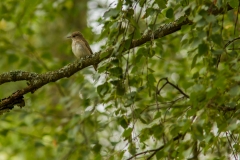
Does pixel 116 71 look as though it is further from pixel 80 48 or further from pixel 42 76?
pixel 80 48

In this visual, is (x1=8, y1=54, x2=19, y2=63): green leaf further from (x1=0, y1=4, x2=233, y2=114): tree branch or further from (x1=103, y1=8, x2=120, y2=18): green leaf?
(x1=103, y1=8, x2=120, y2=18): green leaf

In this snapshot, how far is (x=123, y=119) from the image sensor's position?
362 centimetres

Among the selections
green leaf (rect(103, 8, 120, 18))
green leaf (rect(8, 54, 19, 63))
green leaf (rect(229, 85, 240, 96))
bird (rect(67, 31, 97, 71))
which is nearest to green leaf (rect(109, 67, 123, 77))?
green leaf (rect(103, 8, 120, 18))

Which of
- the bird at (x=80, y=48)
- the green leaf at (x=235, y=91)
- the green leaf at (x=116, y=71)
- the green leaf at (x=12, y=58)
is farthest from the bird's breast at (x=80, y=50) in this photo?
the green leaf at (x=235, y=91)

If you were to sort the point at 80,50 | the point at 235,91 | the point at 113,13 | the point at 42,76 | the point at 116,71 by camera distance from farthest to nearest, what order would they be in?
1. the point at 80,50
2. the point at 42,76
3. the point at 116,71
4. the point at 113,13
5. the point at 235,91

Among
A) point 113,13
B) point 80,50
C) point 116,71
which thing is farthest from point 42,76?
point 80,50

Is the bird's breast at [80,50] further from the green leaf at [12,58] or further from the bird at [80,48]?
the green leaf at [12,58]

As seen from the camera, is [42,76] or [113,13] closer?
[113,13]

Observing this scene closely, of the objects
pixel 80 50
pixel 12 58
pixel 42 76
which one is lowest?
pixel 42 76

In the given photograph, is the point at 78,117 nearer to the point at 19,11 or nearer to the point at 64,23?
the point at 19,11

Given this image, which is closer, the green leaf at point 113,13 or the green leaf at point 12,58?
the green leaf at point 113,13

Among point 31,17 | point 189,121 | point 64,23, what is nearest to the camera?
point 189,121

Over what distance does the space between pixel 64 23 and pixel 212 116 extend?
23.8 feet

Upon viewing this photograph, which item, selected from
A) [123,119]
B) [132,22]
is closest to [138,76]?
[123,119]
